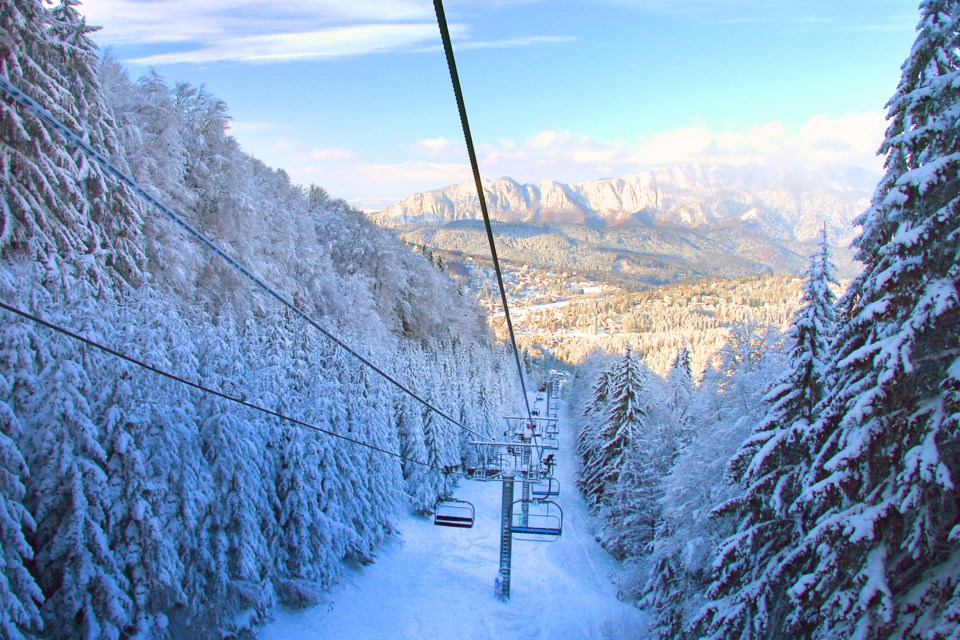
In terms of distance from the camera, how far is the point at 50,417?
12312 millimetres

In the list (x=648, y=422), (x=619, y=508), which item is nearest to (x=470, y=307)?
(x=648, y=422)

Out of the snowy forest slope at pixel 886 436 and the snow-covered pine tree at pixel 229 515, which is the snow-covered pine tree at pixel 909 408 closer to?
the snowy forest slope at pixel 886 436

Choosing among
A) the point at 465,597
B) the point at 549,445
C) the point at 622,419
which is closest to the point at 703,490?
the point at 549,445

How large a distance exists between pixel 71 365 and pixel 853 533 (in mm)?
13830

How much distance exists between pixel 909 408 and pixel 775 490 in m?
3.98

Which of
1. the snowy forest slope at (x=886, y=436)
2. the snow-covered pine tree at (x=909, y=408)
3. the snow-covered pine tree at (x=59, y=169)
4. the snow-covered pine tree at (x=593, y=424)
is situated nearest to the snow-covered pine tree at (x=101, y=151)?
the snow-covered pine tree at (x=59, y=169)

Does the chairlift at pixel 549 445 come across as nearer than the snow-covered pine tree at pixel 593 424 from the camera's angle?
Yes

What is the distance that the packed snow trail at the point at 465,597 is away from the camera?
781 inches

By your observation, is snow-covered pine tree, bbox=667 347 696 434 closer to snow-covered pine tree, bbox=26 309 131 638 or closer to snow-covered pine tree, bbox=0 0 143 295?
snow-covered pine tree, bbox=26 309 131 638

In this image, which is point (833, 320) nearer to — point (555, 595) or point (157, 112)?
point (555, 595)

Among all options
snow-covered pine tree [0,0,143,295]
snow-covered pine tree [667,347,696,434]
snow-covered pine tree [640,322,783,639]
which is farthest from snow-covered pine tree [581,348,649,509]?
snow-covered pine tree [0,0,143,295]

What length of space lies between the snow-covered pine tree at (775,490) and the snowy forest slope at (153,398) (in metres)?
11.7

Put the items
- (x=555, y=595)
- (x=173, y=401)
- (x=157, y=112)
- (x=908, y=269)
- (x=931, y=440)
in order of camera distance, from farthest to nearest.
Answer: (x=157, y=112), (x=555, y=595), (x=173, y=401), (x=908, y=269), (x=931, y=440)

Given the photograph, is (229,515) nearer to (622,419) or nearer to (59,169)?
(59,169)
